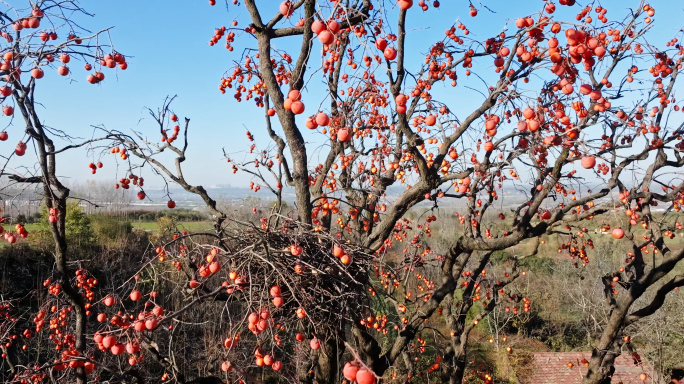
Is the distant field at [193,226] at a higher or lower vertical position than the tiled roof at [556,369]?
higher

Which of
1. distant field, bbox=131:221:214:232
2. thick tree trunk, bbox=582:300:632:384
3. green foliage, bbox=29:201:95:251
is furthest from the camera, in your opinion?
green foliage, bbox=29:201:95:251

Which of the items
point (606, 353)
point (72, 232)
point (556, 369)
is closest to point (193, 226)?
point (72, 232)

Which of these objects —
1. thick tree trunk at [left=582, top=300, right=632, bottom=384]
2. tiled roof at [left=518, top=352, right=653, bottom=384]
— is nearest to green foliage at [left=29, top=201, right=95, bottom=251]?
thick tree trunk at [left=582, top=300, right=632, bottom=384]

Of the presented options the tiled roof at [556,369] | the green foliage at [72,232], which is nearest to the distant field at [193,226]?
the green foliage at [72,232]

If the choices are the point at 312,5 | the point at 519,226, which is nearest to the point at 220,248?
the point at 312,5

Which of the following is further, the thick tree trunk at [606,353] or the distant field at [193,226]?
the thick tree trunk at [606,353]

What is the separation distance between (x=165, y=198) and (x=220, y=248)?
57.3 inches

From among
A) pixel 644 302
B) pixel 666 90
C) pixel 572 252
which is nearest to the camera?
pixel 666 90

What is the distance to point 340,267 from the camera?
6.75ft

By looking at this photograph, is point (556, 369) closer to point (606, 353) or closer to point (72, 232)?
point (606, 353)

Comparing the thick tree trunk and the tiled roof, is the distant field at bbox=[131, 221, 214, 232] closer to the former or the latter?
the thick tree trunk

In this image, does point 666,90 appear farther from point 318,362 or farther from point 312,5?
point 318,362

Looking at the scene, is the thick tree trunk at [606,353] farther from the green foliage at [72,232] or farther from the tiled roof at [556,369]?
the green foliage at [72,232]

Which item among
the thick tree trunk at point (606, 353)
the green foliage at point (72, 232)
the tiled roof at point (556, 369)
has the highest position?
the green foliage at point (72, 232)
